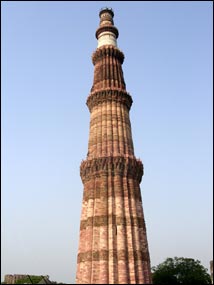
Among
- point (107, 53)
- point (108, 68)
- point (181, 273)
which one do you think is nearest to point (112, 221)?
point (108, 68)

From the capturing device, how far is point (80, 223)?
2019 cm

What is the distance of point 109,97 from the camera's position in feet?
78.2

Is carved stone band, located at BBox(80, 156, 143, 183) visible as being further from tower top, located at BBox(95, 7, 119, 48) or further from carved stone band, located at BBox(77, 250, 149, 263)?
tower top, located at BBox(95, 7, 119, 48)

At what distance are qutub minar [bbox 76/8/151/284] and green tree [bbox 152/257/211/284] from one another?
31.2 metres

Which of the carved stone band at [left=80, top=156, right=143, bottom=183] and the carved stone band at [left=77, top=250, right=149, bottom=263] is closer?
the carved stone band at [left=77, top=250, right=149, bottom=263]

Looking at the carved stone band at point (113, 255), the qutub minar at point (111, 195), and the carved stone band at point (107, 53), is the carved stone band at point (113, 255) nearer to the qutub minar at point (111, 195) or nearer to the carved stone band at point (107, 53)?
the qutub minar at point (111, 195)

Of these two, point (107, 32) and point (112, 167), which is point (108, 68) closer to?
point (107, 32)

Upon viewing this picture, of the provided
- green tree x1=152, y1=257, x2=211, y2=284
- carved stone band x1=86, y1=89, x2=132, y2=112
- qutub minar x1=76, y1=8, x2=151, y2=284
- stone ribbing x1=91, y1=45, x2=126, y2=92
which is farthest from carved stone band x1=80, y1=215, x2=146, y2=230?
green tree x1=152, y1=257, x2=211, y2=284

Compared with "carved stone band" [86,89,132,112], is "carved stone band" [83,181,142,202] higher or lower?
lower

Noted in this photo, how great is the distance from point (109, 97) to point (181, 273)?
114 feet

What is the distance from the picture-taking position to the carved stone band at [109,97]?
23859 millimetres

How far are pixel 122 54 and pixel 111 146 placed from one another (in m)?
9.14

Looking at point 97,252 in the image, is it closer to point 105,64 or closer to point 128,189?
point 128,189

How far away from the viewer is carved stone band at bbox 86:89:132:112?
939 inches
